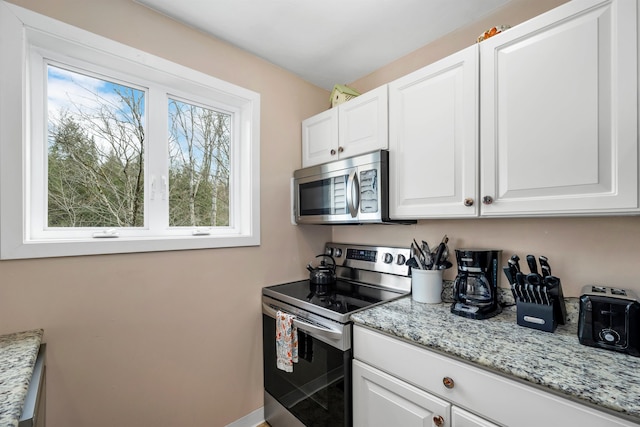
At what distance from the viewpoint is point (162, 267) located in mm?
1509

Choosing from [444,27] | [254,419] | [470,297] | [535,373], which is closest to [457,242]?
[470,297]

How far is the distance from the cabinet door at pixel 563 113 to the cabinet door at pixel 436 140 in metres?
0.06

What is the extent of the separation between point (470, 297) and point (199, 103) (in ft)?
6.27

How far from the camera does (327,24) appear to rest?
1.60m

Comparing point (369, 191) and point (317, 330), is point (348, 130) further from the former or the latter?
point (317, 330)

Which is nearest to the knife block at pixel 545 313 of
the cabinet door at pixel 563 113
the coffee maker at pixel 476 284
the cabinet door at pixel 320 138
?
the coffee maker at pixel 476 284

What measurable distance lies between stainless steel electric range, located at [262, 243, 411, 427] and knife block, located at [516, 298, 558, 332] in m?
0.61

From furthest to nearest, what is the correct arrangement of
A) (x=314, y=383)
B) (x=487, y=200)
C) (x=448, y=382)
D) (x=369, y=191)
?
(x=369, y=191) → (x=314, y=383) → (x=487, y=200) → (x=448, y=382)

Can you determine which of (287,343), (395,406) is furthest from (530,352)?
(287,343)

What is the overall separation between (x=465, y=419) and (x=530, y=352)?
32cm

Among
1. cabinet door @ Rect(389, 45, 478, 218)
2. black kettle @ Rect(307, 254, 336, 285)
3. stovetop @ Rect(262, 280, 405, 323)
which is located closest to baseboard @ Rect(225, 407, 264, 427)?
stovetop @ Rect(262, 280, 405, 323)

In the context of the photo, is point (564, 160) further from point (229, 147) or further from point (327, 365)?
point (229, 147)

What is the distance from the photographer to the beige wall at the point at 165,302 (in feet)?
4.04

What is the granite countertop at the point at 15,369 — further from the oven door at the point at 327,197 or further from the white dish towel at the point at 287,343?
the oven door at the point at 327,197
